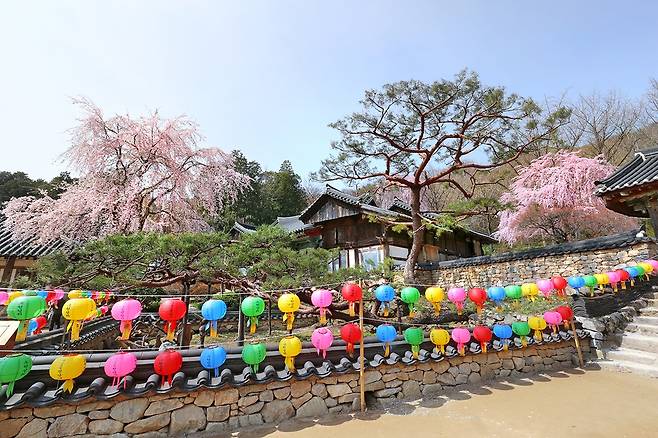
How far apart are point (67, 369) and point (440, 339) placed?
5.50m

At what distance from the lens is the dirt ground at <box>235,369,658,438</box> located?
4.01 meters

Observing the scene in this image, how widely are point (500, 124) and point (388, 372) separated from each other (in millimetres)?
10239

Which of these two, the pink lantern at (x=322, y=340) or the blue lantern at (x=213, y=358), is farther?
the pink lantern at (x=322, y=340)

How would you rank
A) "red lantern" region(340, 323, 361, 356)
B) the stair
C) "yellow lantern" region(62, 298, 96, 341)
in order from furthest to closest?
the stair, "red lantern" region(340, 323, 361, 356), "yellow lantern" region(62, 298, 96, 341)

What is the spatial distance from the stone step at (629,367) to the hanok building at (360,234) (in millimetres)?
9035

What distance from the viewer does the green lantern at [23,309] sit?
12.0 feet

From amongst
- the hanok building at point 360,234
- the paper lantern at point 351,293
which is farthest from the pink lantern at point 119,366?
the hanok building at point 360,234

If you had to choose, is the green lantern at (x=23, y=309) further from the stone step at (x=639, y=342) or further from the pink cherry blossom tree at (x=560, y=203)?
the pink cherry blossom tree at (x=560, y=203)

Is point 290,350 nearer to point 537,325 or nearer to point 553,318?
point 537,325

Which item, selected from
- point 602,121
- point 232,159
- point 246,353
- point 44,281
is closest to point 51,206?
point 232,159

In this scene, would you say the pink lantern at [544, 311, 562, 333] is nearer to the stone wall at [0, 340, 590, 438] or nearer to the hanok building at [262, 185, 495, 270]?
the stone wall at [0, 340, 590, 438]

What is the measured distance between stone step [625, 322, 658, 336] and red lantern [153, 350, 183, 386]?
970cm

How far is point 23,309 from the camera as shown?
12.2ft

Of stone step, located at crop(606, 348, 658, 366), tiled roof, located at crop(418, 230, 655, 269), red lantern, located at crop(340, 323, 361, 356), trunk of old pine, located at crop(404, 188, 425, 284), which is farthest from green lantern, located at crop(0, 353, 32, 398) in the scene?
tiled roof, located at crop(418, 230, 655, 269)
